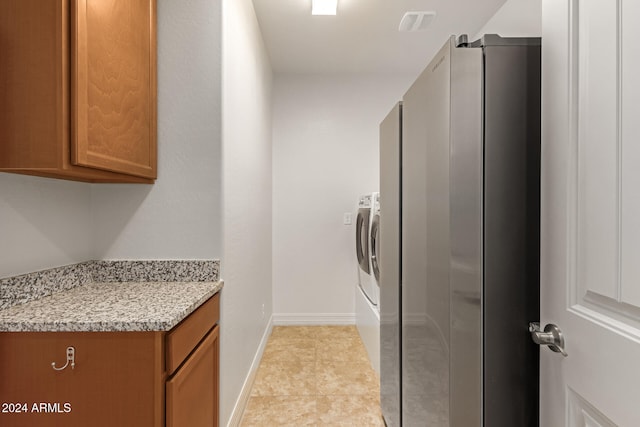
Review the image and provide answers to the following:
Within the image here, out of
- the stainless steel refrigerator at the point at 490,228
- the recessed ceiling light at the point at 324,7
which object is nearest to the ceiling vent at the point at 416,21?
the recessed ceiling light at the point at 324,7

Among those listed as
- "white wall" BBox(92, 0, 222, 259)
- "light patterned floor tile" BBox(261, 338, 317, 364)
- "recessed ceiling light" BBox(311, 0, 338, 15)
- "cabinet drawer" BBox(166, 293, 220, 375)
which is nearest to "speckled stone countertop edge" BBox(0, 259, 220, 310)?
"white wall" BBox(92, 0, 222, 259)

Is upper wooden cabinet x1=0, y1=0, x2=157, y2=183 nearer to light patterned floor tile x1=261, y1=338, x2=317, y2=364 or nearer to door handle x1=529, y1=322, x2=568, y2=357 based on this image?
door handle x1=529, y1=322, x2=568, y2=357

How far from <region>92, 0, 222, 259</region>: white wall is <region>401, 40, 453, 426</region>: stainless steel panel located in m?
0.89

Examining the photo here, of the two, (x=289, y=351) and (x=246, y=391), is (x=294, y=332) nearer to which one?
(x=289, y=351)

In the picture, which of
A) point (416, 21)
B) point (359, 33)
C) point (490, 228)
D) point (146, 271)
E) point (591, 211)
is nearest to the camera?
point (591, 211)

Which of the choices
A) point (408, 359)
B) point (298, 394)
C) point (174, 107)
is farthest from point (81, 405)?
point (298, 394)

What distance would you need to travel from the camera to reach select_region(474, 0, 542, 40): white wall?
1.73m

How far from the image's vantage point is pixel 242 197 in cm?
224

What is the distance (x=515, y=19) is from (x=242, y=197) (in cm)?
194

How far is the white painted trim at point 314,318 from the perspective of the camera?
3891 millimetres

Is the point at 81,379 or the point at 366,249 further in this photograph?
the point at 366,249

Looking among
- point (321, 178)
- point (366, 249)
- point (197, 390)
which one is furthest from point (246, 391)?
point (321, 178)

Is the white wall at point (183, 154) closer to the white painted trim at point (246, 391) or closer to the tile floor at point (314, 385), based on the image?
the white painted trim at point (246, 391)

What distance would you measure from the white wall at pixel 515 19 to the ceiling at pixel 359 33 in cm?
11
